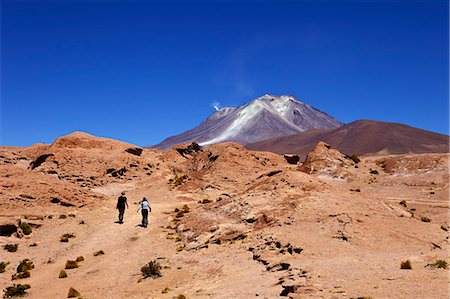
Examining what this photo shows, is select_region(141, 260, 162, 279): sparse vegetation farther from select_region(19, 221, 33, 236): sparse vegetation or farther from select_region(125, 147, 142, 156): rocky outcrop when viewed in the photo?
select_region(125, 147, 142, 156): rocky outcrop

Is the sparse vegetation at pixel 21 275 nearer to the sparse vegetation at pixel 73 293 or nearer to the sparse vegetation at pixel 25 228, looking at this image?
the sparse vegetation at pixel 73 293

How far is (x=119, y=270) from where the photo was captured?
660 inches

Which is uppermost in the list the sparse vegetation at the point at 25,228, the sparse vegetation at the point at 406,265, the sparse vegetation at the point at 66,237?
the sparse vegetation at the point at 406,265

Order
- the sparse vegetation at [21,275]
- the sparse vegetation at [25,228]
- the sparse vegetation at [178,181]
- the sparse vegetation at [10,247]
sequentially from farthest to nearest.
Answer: the sparse vegetation at [178,181]
the sparse vegetation at [25,228]
the sparse vegetation at [10,247]
the sparse vegetation at [21,275]

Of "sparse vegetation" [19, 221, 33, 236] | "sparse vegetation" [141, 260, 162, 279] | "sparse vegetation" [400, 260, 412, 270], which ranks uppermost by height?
"sparse vegetation" [400, 260, 412, 270]

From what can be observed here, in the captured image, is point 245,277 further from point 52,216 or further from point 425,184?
point 425,184

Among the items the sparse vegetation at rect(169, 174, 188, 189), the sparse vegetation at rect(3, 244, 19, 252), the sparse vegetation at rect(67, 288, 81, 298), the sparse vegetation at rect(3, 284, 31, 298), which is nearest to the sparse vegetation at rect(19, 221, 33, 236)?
the sparse vegetation at rect(3, 244, 19, 252)

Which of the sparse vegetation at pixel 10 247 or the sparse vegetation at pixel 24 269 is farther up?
the sparse vegetation at pixel 10 247

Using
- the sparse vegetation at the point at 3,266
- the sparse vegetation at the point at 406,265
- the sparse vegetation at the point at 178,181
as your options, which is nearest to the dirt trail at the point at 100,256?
the sparse vegetation at the point at 3,266

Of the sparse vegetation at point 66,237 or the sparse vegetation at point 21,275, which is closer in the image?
the sparse vegetation at point 21,275

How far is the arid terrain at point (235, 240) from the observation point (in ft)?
38.6

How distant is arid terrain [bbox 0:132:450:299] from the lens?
11.8 m

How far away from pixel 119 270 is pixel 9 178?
631 inches

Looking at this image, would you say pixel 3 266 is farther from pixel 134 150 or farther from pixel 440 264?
pixel 134 150
